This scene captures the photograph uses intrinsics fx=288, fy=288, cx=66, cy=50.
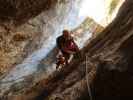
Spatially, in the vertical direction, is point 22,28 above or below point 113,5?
below

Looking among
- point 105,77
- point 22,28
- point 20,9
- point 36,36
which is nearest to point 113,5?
point 36,36

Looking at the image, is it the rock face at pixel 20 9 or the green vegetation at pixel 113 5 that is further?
the green vegetation at pixel 113 5

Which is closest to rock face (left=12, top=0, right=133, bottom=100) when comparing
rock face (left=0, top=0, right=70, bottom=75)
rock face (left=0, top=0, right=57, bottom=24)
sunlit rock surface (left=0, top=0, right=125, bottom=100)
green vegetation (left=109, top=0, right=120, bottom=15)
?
sunlit rock surface (left=0, top=0, right=125, bottom=100)

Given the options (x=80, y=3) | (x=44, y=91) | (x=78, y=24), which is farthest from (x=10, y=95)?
(x=80, y=3)

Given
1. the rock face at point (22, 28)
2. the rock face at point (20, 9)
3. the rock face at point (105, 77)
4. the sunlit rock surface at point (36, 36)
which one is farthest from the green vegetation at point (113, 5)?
the rock face at point (105, 77)

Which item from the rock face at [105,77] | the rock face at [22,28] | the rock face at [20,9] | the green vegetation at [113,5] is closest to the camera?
the rock face at [105,77]

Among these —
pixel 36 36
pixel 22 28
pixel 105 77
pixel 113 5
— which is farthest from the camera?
pixel 113 5

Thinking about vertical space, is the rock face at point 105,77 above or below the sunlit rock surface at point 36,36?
below

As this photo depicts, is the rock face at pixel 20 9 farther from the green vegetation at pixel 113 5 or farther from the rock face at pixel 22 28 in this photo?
the green vegetation at pixel 113 5

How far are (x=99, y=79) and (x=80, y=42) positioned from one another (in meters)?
10.1

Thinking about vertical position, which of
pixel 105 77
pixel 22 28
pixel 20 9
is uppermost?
pixel 20 9

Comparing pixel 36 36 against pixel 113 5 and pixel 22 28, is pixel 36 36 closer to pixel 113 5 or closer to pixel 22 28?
pixel 22 28

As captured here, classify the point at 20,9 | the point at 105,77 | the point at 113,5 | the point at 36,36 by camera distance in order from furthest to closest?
the point at 113,5
the point at 36,36
the point at 20,9
the point at 105,77

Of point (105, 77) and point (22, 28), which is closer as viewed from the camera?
point (105, 77)
